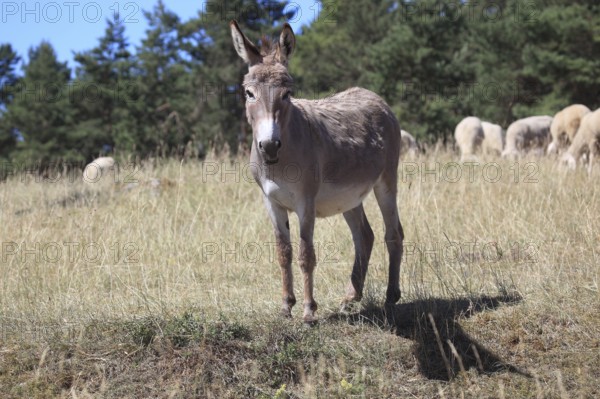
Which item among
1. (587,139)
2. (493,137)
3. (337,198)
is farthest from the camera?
(493,137)

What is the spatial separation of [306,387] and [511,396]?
157cm

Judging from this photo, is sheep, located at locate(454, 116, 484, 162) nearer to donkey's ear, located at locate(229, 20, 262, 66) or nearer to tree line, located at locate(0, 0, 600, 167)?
tree line, located at locate(0, 0, 600, 167)

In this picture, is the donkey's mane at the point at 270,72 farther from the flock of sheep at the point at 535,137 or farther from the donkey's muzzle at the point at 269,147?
the flock of sheep at the point at 535,137

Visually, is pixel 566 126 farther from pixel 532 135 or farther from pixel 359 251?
pixel 359 251

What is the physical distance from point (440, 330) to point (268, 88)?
264 cm

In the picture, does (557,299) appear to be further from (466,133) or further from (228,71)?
(228,71)

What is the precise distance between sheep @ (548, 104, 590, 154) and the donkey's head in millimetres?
14269

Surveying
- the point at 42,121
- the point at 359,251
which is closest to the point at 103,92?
the point at 42,121

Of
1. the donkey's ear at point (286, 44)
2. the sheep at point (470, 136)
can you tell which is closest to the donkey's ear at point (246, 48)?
the donkey's ear at point (286, 44)

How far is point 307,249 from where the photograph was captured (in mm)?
5750

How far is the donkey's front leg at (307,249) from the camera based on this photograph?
5.73 metres

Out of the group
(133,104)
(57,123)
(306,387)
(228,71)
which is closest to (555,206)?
(306,387)

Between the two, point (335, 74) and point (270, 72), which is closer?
point (270, 72)

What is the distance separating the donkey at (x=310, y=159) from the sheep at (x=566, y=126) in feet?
42.0
